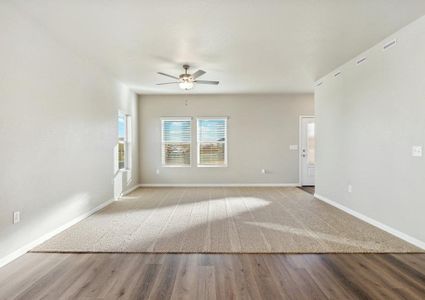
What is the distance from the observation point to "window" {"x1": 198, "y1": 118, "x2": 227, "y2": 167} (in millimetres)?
8078

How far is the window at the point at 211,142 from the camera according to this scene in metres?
8.08

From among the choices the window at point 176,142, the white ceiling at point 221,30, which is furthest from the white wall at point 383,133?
the window at point 176,142

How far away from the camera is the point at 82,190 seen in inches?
177

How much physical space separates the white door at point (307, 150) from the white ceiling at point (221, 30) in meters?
2.73

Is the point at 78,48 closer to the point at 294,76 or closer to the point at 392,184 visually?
the point at 294,76

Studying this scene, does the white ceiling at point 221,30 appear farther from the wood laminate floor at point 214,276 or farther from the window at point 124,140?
the wood laminate floor at point 214,276

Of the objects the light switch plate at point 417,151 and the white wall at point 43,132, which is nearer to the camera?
the white wall at point 43,132

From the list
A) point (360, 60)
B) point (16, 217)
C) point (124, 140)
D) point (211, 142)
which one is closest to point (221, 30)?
point (360, 60)

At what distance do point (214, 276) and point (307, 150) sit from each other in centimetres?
624

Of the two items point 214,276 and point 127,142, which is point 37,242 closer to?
point 214,276

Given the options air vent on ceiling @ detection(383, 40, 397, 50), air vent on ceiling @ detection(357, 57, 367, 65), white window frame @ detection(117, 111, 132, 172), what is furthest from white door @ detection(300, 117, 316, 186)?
white window frame @ detection(117, 111, 132, 172)

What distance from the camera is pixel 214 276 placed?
2.48 metres

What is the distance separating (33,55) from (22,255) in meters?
2.29

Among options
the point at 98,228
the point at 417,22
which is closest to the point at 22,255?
the point at 98,228
